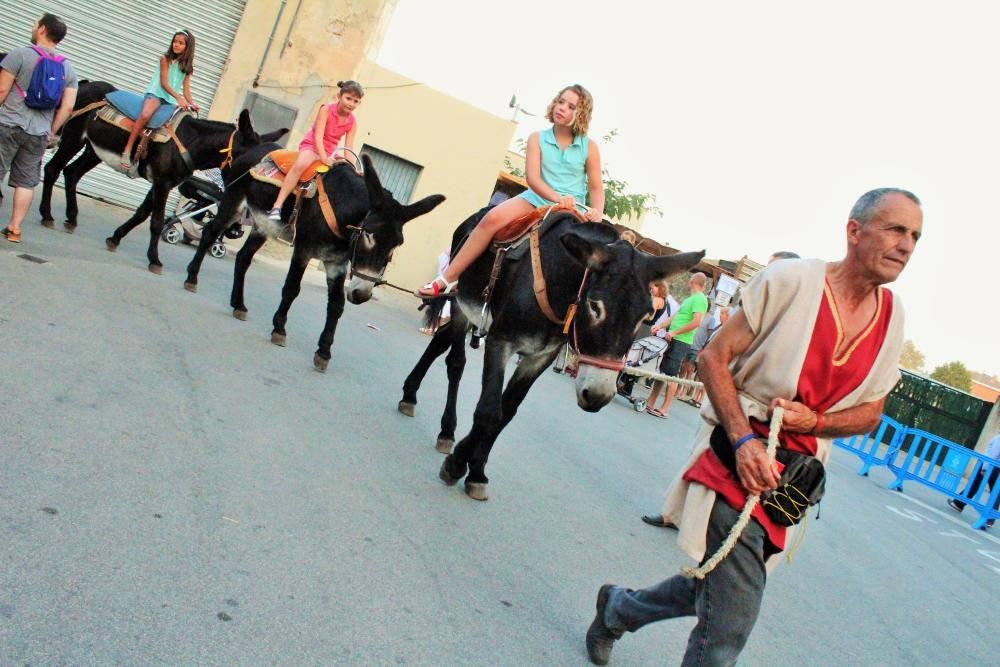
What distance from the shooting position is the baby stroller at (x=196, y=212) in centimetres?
1237

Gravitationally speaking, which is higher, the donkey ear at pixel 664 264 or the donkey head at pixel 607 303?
the donkey ear at pixel 664 264

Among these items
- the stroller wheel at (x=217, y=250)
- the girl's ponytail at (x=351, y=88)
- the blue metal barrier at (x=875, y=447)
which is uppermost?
the girl's ponytail at (x=351, y=88)

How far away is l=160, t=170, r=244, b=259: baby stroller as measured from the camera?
40.6 ft

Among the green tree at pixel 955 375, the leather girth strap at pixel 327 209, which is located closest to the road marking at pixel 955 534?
the leather girth strap at pixel 327 209

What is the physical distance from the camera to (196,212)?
13133 mm

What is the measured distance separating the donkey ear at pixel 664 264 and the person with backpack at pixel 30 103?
6.30 metres

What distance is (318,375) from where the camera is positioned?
26.3 feet

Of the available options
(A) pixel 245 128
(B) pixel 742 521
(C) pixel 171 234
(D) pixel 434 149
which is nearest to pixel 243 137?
(A) pixel 245 128

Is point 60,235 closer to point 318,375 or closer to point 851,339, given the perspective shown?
point 318,375

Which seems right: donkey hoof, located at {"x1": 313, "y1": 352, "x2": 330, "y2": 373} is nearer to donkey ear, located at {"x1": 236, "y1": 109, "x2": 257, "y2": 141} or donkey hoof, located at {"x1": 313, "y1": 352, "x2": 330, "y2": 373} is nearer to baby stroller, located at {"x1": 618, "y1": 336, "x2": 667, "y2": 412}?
donkey ear, located at {"x1": 236, "y1": 109, "x2": 257, "y2": 141}

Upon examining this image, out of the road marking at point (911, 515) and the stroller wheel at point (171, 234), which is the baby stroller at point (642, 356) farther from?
the stroller wheel at point (171, 234)

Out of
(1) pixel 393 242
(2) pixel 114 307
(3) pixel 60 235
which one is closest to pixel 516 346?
(1) pixel 393 242

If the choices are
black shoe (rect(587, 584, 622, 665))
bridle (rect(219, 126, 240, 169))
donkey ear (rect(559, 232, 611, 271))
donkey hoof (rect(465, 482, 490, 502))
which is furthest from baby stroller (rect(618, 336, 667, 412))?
black shoe (rect(587, 584, 622, 665))

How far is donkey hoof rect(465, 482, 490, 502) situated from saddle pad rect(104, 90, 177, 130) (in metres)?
6.67
